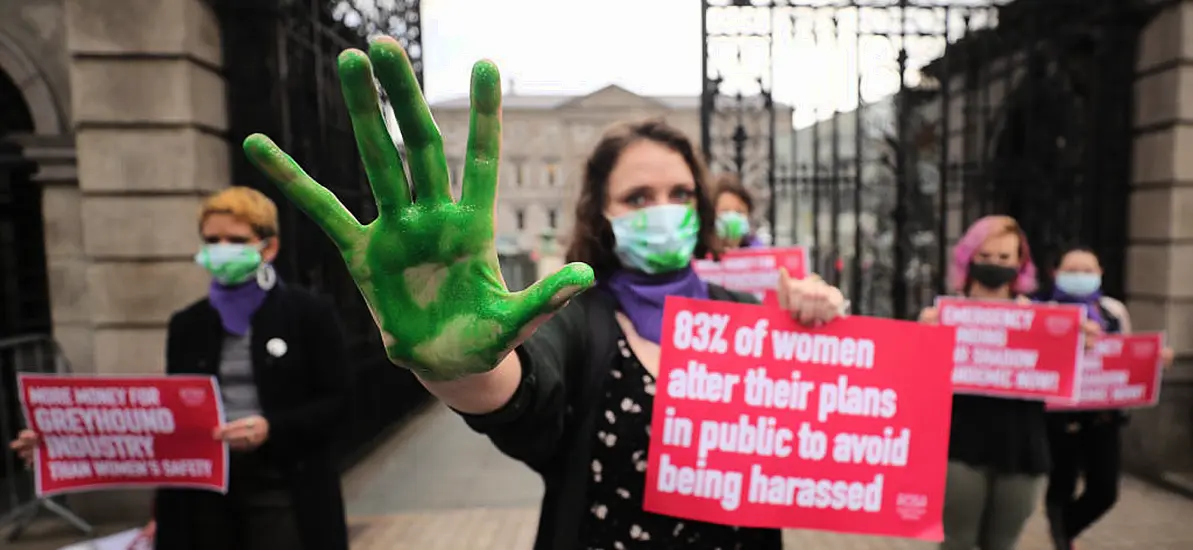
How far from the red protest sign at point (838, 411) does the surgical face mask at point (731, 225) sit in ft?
9.99

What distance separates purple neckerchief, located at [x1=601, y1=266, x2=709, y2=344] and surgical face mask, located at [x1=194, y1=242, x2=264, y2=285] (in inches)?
57.9

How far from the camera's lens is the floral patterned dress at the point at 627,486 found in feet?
5.00

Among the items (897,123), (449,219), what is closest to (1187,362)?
(897,123)

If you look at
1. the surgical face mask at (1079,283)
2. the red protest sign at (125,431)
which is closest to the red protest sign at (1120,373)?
the surgical face mask at (1079,283)

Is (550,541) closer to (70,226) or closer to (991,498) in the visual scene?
(991,498)

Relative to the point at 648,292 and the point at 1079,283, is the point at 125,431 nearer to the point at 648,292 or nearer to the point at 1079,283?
the point at 648,292

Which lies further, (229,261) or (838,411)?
(229,261)

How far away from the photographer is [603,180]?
181cm

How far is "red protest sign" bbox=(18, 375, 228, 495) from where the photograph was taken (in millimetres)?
2328

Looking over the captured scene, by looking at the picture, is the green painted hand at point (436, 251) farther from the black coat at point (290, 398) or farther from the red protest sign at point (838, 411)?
the black coat at point (290, 398)

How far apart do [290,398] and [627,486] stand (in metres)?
1.50

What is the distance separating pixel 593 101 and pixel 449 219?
3438cm

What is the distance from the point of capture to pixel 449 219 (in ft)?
3.24

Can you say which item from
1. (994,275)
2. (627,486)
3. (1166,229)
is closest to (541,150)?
(1166,229)
